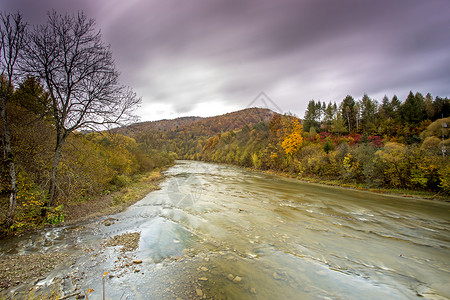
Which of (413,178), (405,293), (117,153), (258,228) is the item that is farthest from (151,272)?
(413,178)

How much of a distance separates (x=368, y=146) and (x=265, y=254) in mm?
27939

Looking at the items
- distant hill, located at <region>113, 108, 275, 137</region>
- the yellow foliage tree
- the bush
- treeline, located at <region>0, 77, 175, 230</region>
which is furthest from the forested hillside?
the bush

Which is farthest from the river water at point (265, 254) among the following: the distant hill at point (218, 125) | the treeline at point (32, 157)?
the distant hill at point (218, 125)

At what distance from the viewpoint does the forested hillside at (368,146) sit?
20.4 m

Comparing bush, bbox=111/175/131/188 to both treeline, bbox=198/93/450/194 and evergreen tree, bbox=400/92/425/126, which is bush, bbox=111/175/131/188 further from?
evergreen tree, bbox=400/92/425/126

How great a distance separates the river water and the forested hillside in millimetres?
5962

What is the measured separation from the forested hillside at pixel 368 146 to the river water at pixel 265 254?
5.96 m

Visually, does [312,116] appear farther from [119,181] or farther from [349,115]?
[119,181]

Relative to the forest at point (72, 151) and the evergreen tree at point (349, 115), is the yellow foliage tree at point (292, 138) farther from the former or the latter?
the evergreen tree at point (349, 115)

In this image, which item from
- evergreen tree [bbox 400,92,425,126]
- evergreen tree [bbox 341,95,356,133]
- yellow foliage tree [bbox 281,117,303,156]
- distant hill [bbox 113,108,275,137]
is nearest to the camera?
distant hill [bbox 113,108,275,137]

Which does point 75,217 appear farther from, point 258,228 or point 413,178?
point 413,178

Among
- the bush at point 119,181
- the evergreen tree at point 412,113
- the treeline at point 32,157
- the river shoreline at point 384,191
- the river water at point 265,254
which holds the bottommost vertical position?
the river shoreline at point 384,191

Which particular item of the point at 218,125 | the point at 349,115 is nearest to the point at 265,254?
the point at 349,115

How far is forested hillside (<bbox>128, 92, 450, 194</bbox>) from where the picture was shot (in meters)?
20.4
